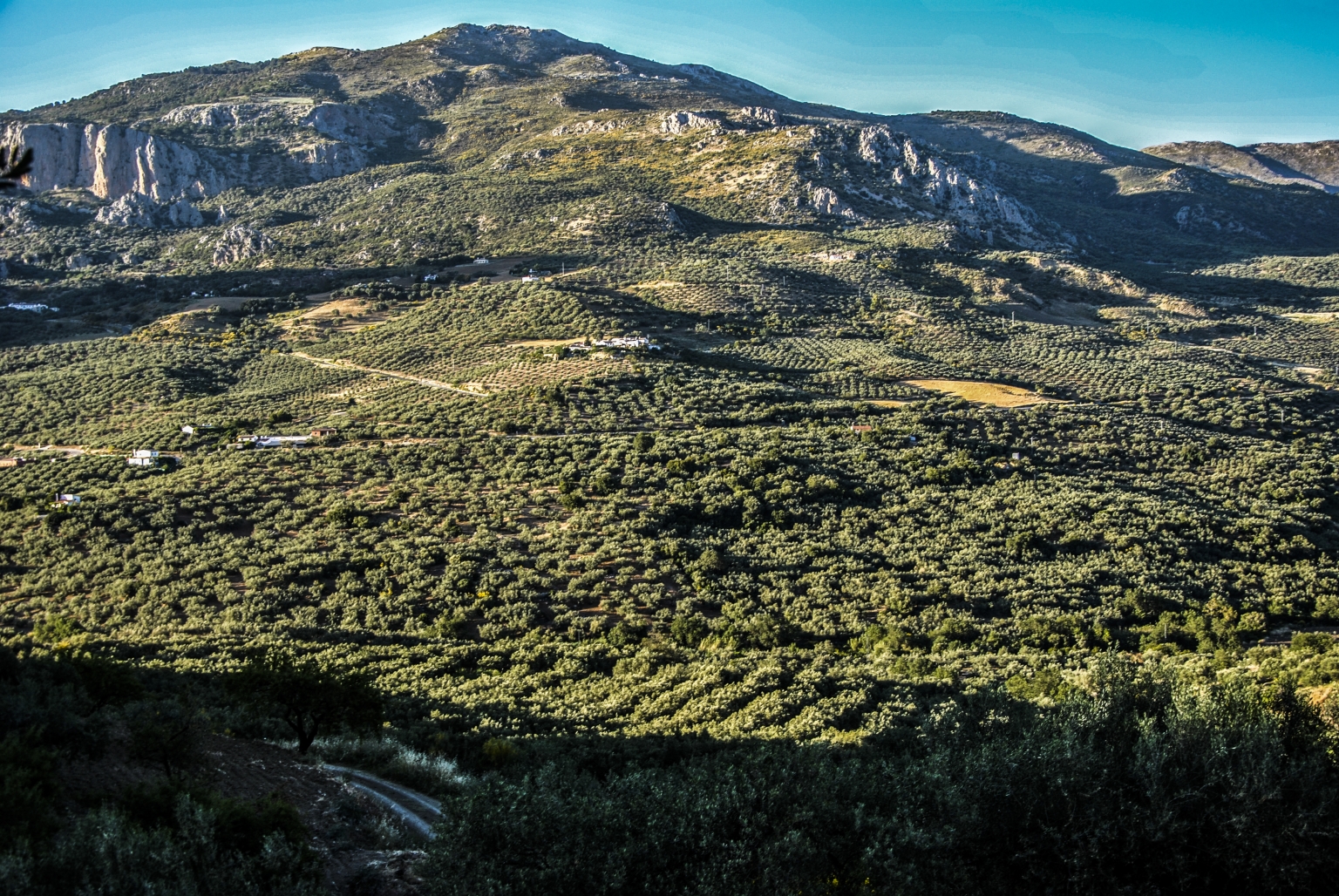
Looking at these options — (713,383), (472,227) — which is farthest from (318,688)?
(472,227)

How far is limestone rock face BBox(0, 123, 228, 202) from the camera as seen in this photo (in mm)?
122812

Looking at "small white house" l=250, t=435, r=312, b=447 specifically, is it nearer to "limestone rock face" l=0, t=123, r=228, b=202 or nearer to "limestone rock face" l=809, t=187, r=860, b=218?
"limestone rock face" l=809, t=187, r=860, b=218

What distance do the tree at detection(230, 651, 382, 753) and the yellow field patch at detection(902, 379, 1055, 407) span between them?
4597 centimetres

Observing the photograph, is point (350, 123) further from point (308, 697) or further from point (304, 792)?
point (304, 792)

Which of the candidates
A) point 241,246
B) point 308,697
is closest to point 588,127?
point 241,246

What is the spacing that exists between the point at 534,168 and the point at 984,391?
90.5 metres

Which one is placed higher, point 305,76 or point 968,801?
point 305,76

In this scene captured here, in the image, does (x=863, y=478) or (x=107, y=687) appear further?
(x=863, y=478)

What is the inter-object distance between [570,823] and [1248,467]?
46.0 metres

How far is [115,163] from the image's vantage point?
12344 centimetres

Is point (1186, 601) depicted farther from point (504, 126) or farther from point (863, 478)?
point (504, 126)

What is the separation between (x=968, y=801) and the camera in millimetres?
10500

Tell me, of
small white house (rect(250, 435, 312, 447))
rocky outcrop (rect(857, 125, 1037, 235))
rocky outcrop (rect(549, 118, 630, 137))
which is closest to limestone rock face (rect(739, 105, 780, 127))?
rocky outcrop (rect(857, 125, 1037, 235))

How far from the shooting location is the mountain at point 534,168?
110 m
